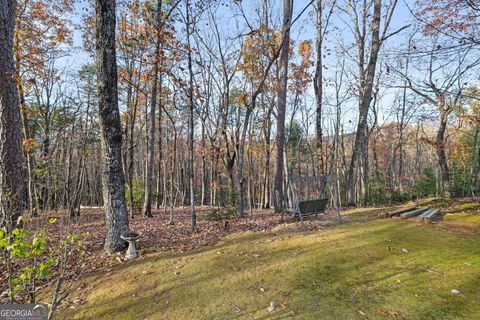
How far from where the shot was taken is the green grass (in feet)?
9.50

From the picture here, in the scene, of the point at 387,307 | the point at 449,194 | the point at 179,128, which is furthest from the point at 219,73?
the point at 179,128

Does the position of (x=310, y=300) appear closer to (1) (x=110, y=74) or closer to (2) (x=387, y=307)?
(2) (x=387, y=307)

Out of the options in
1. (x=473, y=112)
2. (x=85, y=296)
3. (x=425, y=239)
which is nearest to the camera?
(x=85, y=296)

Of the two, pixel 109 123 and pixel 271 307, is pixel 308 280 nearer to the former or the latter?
Result: pixel 271 307

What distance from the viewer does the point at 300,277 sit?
3598mm

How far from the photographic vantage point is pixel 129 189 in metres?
10.3

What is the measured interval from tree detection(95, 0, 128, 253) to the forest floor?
2.36ft

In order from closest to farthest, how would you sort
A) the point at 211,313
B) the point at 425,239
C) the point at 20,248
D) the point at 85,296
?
the point at 20,248 → the point at 211,313 → the point at 85,296 → the point at 425,239

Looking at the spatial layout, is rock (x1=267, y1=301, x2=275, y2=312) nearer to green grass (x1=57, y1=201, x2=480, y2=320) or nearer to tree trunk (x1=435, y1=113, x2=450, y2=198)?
green grass (x1=57, y1=201, x2=480, y2=320)

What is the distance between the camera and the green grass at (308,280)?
Answer: 290 centimetres

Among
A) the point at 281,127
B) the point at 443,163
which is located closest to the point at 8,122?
the point at 281,127

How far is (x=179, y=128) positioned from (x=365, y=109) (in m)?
19.8

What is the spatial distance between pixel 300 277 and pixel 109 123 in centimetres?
465

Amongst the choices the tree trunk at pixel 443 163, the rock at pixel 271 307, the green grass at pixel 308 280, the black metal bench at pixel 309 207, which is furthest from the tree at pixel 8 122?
the tree trunk at pixel 443 163
